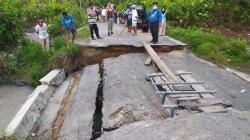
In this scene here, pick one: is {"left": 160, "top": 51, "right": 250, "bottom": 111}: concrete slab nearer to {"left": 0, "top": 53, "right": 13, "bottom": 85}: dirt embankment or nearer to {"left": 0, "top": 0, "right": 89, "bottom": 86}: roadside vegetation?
{"left": 0, "top": 0, "right": 89, "bottom": 86}: roadside vegetation

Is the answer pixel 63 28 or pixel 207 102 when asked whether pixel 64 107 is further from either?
pixel 63 28

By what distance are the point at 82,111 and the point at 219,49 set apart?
22.4 feet

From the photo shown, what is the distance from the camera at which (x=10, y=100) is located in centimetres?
1288

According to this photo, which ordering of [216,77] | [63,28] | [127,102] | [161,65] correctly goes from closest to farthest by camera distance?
[127,102] → [216,77] → [161,65] → [63,28]

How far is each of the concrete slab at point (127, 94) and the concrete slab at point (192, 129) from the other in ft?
1.80

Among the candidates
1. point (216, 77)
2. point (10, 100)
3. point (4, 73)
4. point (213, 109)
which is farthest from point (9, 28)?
point (213, 109)

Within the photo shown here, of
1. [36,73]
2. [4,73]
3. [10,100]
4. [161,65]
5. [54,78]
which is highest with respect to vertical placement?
[161,65]

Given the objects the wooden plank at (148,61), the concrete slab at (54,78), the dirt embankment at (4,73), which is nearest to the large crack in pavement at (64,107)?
the concrete slab at (54,78)

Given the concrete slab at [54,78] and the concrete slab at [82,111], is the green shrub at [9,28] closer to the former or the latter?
the concrete slab at [54,78]

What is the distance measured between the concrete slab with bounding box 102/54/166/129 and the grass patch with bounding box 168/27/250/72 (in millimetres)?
2404

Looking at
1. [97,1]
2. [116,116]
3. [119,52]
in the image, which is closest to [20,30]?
[119,52]

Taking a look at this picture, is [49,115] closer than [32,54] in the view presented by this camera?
Yes

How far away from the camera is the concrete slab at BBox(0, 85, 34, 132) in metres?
11.2

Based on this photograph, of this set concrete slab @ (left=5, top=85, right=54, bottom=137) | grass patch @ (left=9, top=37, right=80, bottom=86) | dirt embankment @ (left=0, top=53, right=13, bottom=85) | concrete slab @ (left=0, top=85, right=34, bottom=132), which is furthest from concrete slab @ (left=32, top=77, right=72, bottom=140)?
dirt embankment @ (left=0, top=53, right=13, bottom=85)
